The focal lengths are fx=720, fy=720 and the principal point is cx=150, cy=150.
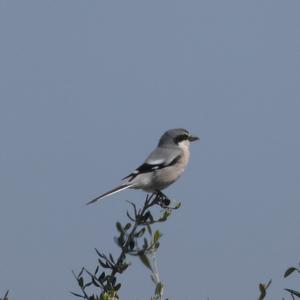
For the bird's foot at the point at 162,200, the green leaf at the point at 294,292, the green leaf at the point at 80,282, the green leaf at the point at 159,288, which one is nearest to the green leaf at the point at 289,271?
the green leaf at the point at 294,292

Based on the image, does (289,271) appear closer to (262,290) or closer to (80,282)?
(262,290)

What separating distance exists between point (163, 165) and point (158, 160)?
0.15m

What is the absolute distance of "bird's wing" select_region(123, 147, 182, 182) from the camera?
265 inches

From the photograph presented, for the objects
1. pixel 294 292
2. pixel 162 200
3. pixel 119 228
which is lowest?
pixel 294 292

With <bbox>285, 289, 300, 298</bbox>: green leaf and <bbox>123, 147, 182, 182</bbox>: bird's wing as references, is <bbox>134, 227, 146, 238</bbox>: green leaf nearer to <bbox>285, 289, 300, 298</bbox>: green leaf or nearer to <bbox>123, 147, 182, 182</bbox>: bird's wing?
<bbox>285, 289, 300, 298</bbox>: green leaf

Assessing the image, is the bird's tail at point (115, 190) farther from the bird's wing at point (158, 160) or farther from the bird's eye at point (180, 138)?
the bird's eye at point (180, 138)

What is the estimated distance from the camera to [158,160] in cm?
709

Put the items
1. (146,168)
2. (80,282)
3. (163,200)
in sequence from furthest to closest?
(146,168), (163,200), (80,282)

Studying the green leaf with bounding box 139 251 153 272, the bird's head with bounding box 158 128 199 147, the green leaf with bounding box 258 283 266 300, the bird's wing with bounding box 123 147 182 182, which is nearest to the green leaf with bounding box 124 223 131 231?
the green leaf with bounding box 258 283 266 300

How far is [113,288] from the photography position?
2.64 metres

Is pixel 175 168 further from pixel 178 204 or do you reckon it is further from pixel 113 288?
pixel 113 288

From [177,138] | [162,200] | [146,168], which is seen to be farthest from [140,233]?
[177,138]

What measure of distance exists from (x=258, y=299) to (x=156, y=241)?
716mm

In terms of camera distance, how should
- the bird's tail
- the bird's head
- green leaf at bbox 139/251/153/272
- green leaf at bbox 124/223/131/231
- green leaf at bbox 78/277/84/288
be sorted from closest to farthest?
green leaf at bbox 139/251/153/272 → green leaf at bbox 78/277/84/288 → green leaf at bbox 124/223/131/231 → the bird's tail → the bird's head
